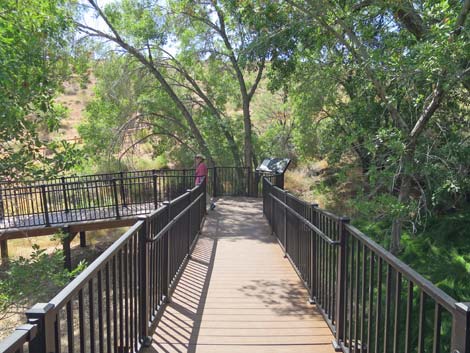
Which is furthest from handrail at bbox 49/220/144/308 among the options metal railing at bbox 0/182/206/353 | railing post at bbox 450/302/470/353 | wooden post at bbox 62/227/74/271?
wooden post at bbox 62/227/74/271

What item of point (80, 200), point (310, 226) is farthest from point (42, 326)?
point (80, 200)

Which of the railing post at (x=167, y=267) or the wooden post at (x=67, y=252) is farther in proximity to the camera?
the wooden post at (x=67, y=252)

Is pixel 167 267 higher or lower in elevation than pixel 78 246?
higher

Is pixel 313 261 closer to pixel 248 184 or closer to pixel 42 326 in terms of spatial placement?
pixel 42 326

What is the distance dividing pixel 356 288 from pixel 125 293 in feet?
5.99

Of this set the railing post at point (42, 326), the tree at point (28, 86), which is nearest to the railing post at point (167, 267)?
the tree at point (28, 86)

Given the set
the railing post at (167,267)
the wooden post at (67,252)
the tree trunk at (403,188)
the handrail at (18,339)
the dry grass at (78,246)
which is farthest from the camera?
the dry grass at (78,246)

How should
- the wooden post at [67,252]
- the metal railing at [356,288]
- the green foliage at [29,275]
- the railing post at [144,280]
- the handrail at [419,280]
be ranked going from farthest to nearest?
the wooden post at [67,252]
the green foliage at [29,275]
the railing post at [144,280]
the metal railing at [356,288]
the handrail at [419,280]

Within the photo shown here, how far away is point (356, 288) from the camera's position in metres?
3.32

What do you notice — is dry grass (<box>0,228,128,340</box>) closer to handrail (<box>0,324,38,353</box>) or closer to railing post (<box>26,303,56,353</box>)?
railing post (<box>26,303,56,353</box>)

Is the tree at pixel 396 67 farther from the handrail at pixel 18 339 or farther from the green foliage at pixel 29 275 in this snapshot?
the handrail at pixel 18 339

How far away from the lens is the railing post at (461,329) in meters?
1.56

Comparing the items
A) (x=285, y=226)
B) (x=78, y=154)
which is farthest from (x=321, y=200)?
(x=78, y=154)

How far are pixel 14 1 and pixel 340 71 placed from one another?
6948 mm
